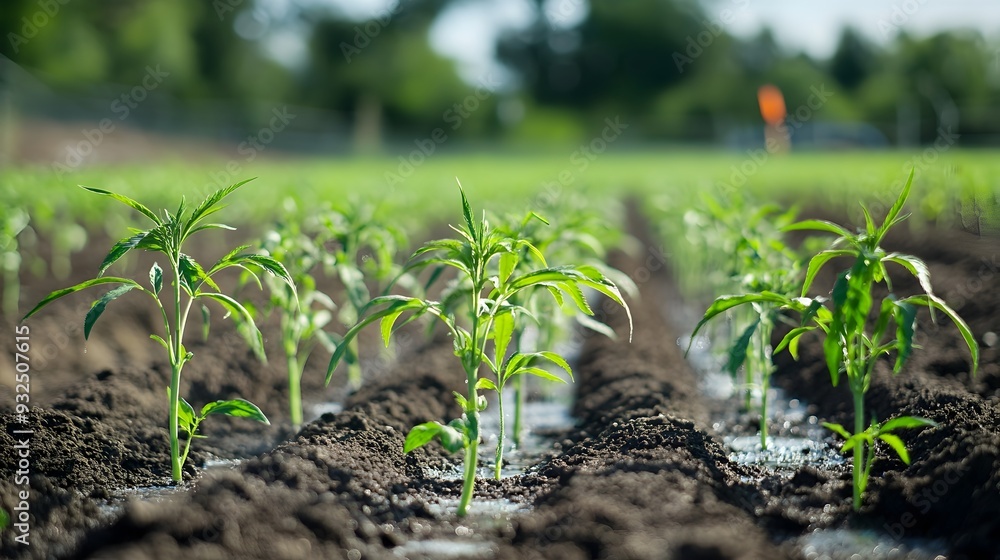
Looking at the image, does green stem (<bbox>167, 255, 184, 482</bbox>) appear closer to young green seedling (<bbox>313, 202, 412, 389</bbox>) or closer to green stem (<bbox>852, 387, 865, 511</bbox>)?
young green seedling (<bbox>313, 202, 412, 389</bbox>)

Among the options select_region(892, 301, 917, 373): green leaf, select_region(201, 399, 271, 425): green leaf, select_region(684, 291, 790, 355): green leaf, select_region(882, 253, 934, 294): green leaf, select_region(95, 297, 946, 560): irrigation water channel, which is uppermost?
select_region(882, 253, 934, 294): green leaf

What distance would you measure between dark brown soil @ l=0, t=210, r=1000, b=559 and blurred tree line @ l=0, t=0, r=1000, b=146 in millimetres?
40065

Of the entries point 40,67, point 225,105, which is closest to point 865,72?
point 225,105

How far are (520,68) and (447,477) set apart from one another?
6127cm

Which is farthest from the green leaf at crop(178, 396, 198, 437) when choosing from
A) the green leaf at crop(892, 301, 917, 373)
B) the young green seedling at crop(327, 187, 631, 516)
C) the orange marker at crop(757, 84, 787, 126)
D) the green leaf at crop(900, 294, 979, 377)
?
the orange marker at crop(757, 84, 787, 126)

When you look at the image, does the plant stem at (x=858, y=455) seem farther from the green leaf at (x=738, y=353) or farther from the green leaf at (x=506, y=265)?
the green leaf at (x=506, y=265)

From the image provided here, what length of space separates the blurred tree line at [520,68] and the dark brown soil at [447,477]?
40065mm

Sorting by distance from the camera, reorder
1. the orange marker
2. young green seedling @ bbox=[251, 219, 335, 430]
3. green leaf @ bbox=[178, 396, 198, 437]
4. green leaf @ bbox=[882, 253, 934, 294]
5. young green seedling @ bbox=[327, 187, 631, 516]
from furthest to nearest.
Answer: the orange marker, young green seedling @ bbox=[251, 219, 335, 430], green leaf @ bbox=[178, 396, 198, 437], young green seedling @ bbox=[327, 187, 631, 516], green leaf @ bbox=[882, 253, 934, 294]

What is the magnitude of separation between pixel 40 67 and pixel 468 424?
4793cm

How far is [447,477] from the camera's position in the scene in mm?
4164

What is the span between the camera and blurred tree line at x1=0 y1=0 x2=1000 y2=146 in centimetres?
4684

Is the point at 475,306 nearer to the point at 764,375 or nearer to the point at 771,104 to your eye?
the point at 764,375

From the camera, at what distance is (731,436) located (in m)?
4.94

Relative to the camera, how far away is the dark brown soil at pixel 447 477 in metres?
2.87
